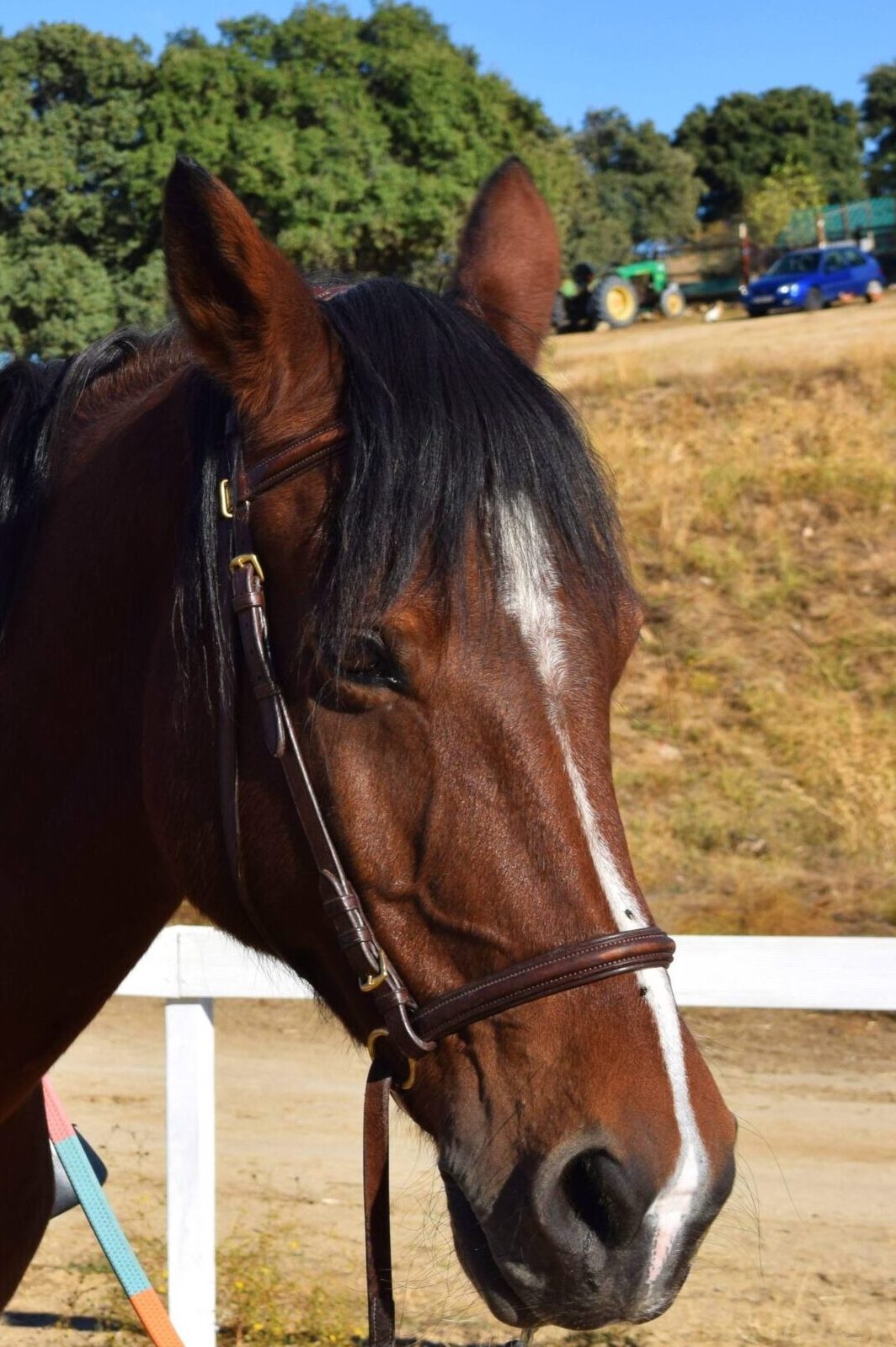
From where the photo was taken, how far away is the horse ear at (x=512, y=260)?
2.45m

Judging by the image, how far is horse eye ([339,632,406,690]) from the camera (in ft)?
6.02

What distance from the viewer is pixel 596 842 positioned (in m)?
1.77

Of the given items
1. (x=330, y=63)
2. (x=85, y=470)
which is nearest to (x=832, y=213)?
(x=330, y=63)

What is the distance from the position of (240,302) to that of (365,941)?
2.99 feet

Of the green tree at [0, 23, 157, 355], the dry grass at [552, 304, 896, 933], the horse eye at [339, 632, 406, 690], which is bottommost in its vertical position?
the dry grass at [552, 304, 896, 933]

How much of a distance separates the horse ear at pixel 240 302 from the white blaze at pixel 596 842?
0.39 meters

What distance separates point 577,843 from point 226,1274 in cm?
388

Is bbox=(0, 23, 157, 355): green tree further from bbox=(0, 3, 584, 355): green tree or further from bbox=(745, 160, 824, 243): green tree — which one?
bbox=(745, 160, 824, 243): green tree

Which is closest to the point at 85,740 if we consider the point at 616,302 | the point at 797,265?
the point at 616,302

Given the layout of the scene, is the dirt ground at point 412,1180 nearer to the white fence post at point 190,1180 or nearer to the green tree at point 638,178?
the white fence post at point 190,1180

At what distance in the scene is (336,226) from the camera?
26.3m

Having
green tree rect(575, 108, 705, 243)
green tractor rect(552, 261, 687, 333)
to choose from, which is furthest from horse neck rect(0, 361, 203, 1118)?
green tree rect(575, 108, 705, 243)

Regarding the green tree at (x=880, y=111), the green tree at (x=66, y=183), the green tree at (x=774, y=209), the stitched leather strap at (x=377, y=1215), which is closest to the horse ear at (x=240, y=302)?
the stitched leather strap at (x=377, y=1215)

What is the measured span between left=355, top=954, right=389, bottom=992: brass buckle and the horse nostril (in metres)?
0.34
